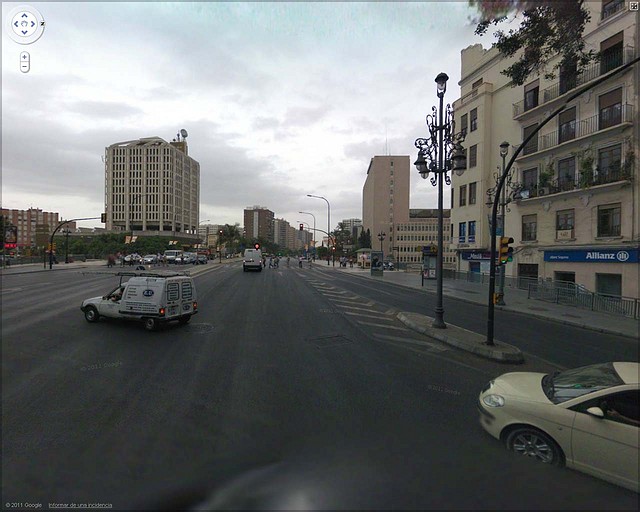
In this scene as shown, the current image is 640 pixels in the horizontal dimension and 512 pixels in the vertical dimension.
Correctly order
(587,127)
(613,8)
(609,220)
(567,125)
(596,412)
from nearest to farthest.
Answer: (596,412) → (613,8) → (609,220) → (587,127) → (567,125)

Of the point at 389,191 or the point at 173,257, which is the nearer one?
the point at 173,257

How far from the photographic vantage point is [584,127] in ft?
57.4

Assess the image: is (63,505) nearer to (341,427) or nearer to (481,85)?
(341,427)

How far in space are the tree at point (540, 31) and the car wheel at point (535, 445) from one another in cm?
515

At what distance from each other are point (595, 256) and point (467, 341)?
14.4 m

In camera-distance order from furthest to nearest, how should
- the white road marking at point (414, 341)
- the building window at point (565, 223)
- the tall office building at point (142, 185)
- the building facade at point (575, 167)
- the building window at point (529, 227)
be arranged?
the tall office building at point (142, 185)
the building window at point (529, 227)
the building window at point (565, 223)
the building facade at point (575, 167)
the white road marking at point (414, 341)

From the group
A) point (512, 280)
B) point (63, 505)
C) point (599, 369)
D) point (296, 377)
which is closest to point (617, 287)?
point (512, 280)

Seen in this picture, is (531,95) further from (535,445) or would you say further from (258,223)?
(258,223)

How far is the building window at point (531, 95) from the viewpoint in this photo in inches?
820

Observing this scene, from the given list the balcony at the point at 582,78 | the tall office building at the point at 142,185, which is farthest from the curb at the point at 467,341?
the tall office building at the point at 142,185

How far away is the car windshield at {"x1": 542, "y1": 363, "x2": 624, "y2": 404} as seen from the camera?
306cm

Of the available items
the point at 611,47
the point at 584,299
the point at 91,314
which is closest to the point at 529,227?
the point at 611,47

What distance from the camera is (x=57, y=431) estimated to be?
3.22 meters

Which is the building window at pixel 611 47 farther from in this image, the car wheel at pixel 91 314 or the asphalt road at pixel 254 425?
the car wheel at pixel 91 314
